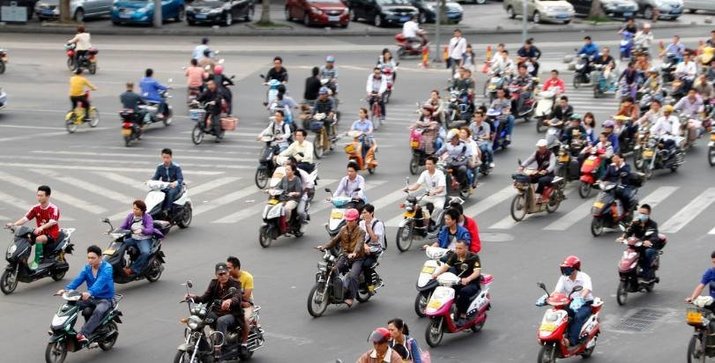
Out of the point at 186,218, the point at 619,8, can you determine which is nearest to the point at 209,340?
the point at 186,218

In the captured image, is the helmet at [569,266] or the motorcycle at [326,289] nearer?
the helmet at [569,266]

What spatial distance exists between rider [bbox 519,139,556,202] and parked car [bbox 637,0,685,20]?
39495mm

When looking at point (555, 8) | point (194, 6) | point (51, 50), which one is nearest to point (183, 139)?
point (51, 50)

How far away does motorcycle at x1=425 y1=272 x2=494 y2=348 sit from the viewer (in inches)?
722

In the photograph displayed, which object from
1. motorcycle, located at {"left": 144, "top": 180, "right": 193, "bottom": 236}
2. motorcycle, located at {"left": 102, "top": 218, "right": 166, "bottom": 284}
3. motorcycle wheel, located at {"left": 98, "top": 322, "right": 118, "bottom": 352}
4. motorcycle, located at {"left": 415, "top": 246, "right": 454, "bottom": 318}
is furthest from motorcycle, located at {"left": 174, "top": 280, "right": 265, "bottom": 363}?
motorcycle, located at {"left": 144, "top": 180, "right": 193, "bottom": 236}

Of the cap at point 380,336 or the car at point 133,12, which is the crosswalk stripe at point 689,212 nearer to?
the cap at point 380,336

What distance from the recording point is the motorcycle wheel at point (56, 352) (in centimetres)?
1738

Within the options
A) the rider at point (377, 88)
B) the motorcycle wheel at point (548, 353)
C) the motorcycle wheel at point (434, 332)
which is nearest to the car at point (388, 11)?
the rider at point (377, 88)

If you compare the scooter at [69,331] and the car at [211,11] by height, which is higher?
the car at [211,11]

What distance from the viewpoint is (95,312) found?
1800 centimetres

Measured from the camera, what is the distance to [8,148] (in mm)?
34438

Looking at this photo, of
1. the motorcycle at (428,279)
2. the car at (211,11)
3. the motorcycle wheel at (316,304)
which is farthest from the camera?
the car at (211,11)

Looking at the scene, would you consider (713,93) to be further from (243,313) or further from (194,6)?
(194,6)

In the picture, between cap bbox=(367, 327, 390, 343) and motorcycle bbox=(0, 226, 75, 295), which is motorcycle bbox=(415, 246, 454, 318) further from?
motorcycle bbox=(0, 226, 75, 295)
